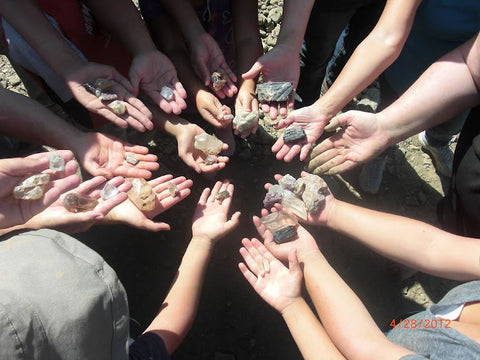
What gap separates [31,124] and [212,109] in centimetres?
109

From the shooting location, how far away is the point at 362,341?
1.56m

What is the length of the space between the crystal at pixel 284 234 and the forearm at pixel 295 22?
3.81 feet

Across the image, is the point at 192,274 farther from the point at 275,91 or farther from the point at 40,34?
the point at 40,34

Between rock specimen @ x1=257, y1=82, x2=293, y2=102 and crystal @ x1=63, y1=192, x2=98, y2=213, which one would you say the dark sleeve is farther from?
rock specimen @ x1=257, y1=82, x2=293, y2=102

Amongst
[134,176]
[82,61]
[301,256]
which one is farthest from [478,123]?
[82,61]

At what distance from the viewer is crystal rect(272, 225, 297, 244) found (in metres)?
2.01

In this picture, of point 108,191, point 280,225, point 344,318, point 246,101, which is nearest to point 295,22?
point 246,101

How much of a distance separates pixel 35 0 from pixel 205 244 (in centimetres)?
175

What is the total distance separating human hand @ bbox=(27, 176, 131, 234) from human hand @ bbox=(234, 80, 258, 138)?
0.88m

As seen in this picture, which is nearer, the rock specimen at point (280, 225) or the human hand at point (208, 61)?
the rock specimen at point (280, 225)

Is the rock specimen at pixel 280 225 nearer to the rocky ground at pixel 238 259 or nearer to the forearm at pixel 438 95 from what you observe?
the rocky ground at pixel 238 259

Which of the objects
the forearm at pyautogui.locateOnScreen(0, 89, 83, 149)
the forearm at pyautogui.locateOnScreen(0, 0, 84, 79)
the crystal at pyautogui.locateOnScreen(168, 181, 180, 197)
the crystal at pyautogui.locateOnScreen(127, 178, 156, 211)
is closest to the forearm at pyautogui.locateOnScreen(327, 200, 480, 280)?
the crystal at pyautogui.locateOnScreen(168, 181, 180, 197)

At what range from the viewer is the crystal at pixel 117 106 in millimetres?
Answer: 2145
